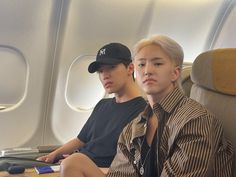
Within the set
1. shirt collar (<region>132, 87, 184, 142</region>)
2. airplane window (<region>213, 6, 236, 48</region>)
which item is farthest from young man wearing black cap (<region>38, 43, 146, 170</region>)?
airplane window (<region>213, 6, 236, 48</region>)

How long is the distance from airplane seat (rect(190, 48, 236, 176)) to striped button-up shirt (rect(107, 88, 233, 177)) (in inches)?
4.6

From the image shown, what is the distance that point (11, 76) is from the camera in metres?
3.09

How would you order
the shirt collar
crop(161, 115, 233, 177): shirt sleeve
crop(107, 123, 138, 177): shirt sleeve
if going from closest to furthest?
crop(161, 115, 233, 177): shirt sleeve → the shirt collar → crop(107, 123, 138, 177): shirt sleeve

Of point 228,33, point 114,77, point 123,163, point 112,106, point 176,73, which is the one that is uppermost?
point 228,33

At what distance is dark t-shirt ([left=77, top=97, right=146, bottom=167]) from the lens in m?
2.10

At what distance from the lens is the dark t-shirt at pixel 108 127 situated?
210 centimetres

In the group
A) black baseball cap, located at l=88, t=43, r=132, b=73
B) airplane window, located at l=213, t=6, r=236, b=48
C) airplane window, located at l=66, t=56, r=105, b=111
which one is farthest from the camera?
airplane window, located at l=213, t=6, r=236, b=48

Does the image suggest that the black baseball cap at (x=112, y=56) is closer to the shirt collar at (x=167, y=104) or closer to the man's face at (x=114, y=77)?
the man's face at (x=114, y=77)

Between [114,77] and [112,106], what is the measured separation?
0.21 meters

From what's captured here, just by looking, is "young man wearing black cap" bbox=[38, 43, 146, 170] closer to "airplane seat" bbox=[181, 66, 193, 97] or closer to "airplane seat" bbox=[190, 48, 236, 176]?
"airplane seat" bbox=[181, 66, 193, 97]

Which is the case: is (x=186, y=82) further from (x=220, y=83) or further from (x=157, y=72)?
(x=157, y=72)

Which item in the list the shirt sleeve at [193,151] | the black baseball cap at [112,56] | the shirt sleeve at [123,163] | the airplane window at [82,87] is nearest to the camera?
the shirt sleeve at [193,151]

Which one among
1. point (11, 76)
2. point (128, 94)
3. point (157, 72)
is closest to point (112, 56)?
point (128, 94)

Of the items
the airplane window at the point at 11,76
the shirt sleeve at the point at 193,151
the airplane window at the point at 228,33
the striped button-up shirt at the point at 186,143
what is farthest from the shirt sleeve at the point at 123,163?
the airplane window at the point at 228,33
